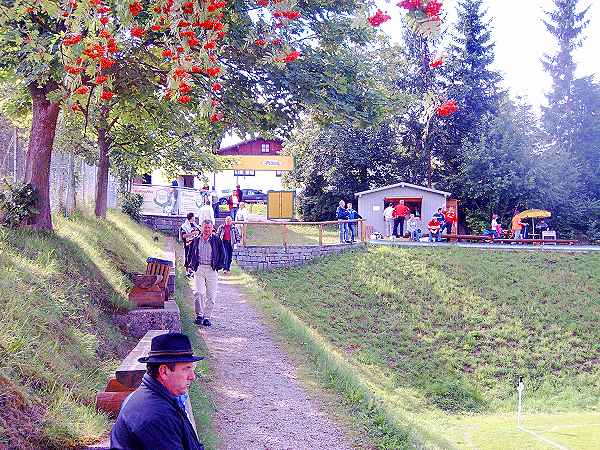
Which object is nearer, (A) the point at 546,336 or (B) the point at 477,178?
(A) the point at 546,336

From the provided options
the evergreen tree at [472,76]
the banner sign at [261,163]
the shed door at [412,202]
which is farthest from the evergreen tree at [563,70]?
the banner sign at [261,163]

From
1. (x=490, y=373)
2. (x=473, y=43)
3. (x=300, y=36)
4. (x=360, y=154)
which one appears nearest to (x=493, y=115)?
(x=473, y=43)

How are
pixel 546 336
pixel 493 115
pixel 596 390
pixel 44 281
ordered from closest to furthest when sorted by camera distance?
pixel 44 281, pixel 596 390, pixel 546 336, pixel 493 115

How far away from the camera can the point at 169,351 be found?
3.54m

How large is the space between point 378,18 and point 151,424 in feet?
10.4

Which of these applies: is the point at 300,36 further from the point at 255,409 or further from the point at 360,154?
the point at 360,154

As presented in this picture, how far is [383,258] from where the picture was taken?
Answer: 2612 centimetres

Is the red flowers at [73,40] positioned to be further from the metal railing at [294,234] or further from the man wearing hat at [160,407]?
the metal railing at [294,234]

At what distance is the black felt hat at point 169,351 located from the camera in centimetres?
350

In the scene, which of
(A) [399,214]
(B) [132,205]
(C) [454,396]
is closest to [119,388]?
(C) [454,396]

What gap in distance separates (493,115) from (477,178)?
193 inches

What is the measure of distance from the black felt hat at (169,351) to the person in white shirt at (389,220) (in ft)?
92.4

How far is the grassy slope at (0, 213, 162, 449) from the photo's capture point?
501cm

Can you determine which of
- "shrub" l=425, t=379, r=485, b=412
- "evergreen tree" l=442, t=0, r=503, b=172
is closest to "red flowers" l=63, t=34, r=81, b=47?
"shrub" l=425, t=379, r=485, b=412
